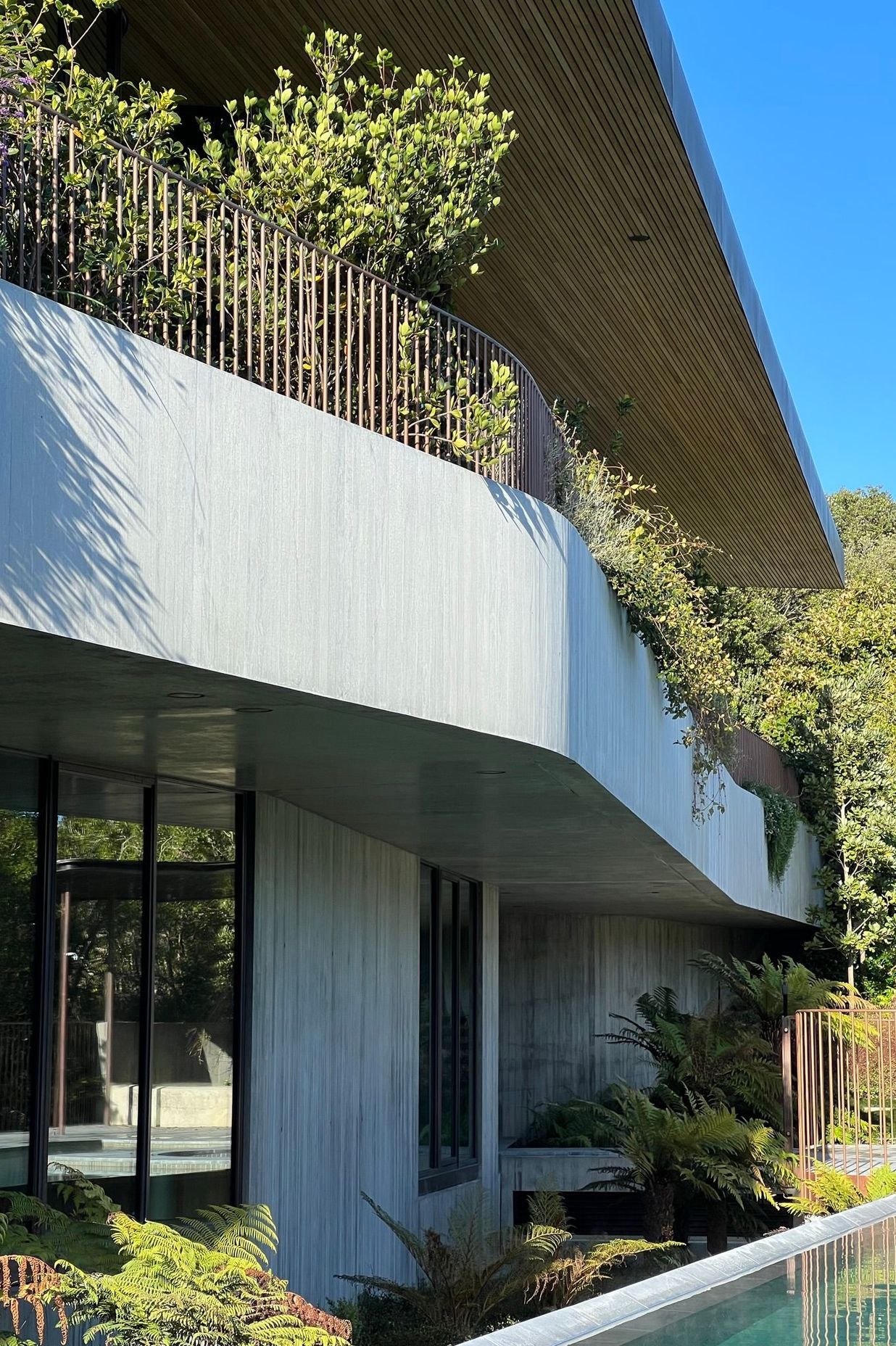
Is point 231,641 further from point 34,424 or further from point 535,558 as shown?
point 535,558

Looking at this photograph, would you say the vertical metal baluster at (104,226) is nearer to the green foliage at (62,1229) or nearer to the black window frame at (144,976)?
the black window frame at (144,976)

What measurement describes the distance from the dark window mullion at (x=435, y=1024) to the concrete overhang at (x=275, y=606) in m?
5.05

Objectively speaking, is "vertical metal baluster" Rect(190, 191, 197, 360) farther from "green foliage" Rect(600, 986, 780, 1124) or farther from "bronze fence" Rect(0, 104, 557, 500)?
"green foliage" Rect(600, 986, 780, 1124)

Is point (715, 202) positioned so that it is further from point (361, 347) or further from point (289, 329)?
point (289, 329)

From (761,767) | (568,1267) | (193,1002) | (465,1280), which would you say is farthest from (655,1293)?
(761,767)

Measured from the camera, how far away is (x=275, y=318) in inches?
301

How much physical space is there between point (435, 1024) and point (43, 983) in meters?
7.77

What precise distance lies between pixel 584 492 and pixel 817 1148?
8.56 metres

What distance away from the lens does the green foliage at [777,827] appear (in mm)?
22578

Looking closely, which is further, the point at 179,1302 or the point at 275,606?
the point at 275,606

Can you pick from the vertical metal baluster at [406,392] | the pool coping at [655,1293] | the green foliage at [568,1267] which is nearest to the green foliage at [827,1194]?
the green foliage at [568,1267]

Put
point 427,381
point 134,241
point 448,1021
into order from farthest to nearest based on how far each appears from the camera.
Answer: point 448,1021 → point 427,381 → point 134,241

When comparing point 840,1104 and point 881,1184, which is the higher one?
point 840,1104

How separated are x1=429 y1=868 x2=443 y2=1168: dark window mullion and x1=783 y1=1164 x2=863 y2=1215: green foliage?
3464mm
